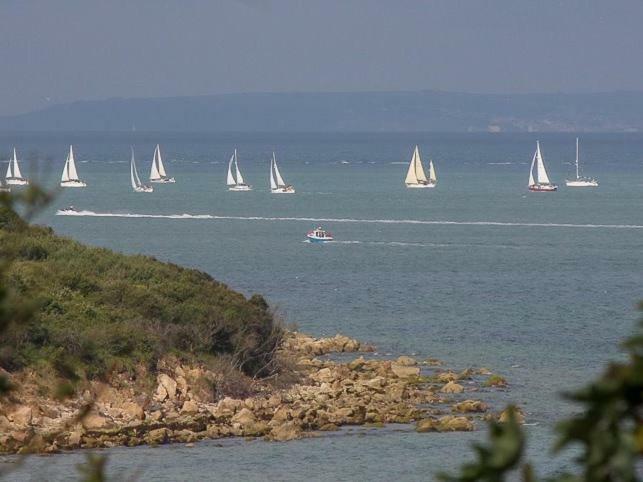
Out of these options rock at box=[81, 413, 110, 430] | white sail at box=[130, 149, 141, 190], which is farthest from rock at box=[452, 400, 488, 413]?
white sail at box=[130, 149, 141, 190]

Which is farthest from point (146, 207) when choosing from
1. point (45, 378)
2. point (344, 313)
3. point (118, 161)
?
point (118, 161)

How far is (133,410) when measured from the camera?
2362 cm

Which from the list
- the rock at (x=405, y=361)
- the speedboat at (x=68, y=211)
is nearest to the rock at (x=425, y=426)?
the rock at (x=405, y=361)

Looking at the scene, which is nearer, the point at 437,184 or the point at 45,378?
the point at 45,378

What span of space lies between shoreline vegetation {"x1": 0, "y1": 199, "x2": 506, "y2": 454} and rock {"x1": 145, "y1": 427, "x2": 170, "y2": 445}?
0.9 inches

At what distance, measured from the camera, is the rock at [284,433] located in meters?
23.2

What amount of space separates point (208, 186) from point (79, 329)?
3468 inches

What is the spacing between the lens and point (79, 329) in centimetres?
2638

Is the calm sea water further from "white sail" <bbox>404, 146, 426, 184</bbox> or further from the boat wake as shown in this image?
"white sail" <bbox>404, 146, 426, 184</bbox>

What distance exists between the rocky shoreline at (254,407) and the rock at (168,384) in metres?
0.02

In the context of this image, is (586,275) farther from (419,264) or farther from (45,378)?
(45,378)

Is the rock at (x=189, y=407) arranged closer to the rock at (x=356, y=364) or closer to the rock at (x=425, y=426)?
the rock at (x=425, y=426)

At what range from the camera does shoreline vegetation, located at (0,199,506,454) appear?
2319 centimetres

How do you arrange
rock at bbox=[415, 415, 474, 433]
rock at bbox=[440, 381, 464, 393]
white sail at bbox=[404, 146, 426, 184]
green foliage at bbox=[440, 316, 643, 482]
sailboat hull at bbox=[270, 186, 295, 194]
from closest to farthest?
green foliage at bbox=[440, 316, 643, 482], rock at bbox=[415, 415, 474, 433], rock at bbox=[440, 381, 464, 393], sailboat hull at bbox=[270, 186, 295, 194], white sail at bbox=[404, 146, 426, 184]
